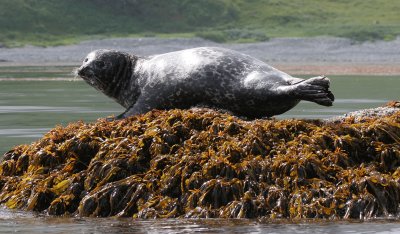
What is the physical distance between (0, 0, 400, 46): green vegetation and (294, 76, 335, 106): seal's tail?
6036cm

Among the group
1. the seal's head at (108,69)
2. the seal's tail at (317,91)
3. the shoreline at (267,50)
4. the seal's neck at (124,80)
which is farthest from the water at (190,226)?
the shoreline at (267,50)

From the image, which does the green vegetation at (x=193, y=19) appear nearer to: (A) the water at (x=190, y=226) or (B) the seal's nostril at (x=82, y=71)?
(B) the seal's nostril at (x=82, y=71)

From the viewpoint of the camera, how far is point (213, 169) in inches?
329

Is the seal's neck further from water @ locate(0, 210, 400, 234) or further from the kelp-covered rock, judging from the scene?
water @ locate(0, 210, 400, 234)

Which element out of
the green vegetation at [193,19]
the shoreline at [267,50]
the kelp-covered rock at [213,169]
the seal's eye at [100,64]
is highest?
the green vegetation at [193,19]

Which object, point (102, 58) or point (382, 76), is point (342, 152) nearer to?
point (102, 58)

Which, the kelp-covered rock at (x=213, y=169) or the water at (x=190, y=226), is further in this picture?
the kelp-covered rock at (x=213, y=169)

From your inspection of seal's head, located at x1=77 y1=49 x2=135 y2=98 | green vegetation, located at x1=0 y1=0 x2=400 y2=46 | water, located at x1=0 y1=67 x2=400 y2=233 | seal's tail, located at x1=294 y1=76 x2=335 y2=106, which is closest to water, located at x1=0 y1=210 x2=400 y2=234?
water, located at x1=0 y1=67 x2=400 y2=233

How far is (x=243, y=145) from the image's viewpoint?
8617mm

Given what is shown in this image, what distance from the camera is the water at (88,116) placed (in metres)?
7.61

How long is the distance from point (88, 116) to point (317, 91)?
37.2 ft

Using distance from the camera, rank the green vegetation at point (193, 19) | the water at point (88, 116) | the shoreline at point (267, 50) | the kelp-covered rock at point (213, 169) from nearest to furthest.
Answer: the water at point (88, 116) → the kelp-covered rock at point (213, 169) → the shoreline at point (267, 50) → the green vegetation at point (193, 19)

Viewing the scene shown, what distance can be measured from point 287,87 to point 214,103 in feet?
2.61

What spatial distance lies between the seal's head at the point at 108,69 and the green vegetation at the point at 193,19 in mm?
59001
